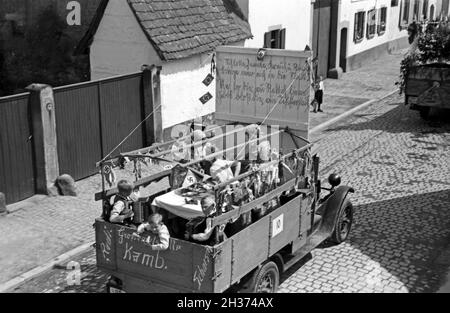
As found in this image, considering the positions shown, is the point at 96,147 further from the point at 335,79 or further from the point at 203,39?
the point at 335,79

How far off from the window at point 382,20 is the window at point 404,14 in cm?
312

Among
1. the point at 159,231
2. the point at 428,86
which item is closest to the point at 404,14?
the point at 428,86

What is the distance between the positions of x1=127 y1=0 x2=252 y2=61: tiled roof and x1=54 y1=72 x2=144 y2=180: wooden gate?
1.23 m

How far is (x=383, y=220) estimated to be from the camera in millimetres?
11180

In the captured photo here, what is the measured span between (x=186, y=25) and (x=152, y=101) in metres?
2.63

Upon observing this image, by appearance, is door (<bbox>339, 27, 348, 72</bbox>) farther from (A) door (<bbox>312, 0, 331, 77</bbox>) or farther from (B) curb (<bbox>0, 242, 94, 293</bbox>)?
(B) curb (<bbox>0, 242, 94, 293</bbox>)

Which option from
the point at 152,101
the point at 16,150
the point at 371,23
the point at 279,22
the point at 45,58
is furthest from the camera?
the point at 371,23

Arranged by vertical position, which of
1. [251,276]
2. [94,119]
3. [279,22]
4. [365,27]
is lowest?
[251,276]

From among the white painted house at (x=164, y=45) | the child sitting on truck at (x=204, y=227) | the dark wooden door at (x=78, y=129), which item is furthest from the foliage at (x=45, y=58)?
the child sitting on truck at (x=204, y=227)

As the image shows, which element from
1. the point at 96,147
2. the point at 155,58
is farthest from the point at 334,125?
the point at 96,147

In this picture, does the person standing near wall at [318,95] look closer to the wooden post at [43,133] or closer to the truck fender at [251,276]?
the wooden post at [43,133]

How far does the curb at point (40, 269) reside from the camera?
8749 millimetres

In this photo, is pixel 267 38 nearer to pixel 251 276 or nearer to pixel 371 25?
pixel 371 25

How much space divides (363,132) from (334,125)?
4.17ft
